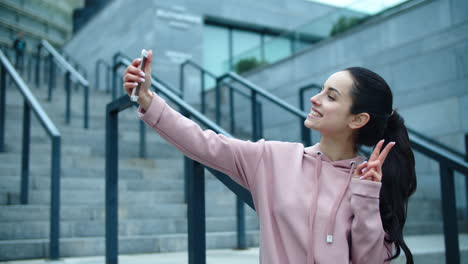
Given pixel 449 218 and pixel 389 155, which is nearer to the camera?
pixel 389 155

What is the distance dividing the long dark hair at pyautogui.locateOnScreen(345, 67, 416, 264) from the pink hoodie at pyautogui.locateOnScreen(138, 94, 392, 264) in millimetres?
82

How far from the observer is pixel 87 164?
5309 mm

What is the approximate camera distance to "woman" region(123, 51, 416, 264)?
1.59 metres

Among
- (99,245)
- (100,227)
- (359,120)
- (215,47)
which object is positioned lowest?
(99,245)

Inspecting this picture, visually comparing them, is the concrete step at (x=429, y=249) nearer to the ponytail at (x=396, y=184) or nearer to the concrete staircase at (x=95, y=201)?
the concrete staircase at (x=95, y=201)

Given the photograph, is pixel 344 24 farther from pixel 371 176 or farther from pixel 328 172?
pixel 371 176

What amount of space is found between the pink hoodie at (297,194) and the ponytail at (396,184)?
6cm

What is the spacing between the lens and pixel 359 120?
1787mm

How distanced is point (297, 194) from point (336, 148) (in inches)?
10.3

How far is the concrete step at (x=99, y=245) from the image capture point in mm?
3461

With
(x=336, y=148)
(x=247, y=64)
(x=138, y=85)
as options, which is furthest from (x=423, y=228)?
(x=247, y=64)

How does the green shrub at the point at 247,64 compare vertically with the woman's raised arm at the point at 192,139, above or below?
above

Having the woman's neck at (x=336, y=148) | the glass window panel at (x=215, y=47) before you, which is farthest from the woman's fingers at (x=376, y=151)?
the glass window panel at (x=215, y=47)

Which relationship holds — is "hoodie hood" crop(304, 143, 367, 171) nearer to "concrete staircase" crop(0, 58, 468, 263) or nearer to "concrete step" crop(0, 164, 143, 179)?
"concrete staircase" crop(0, 58, 468, 263)
